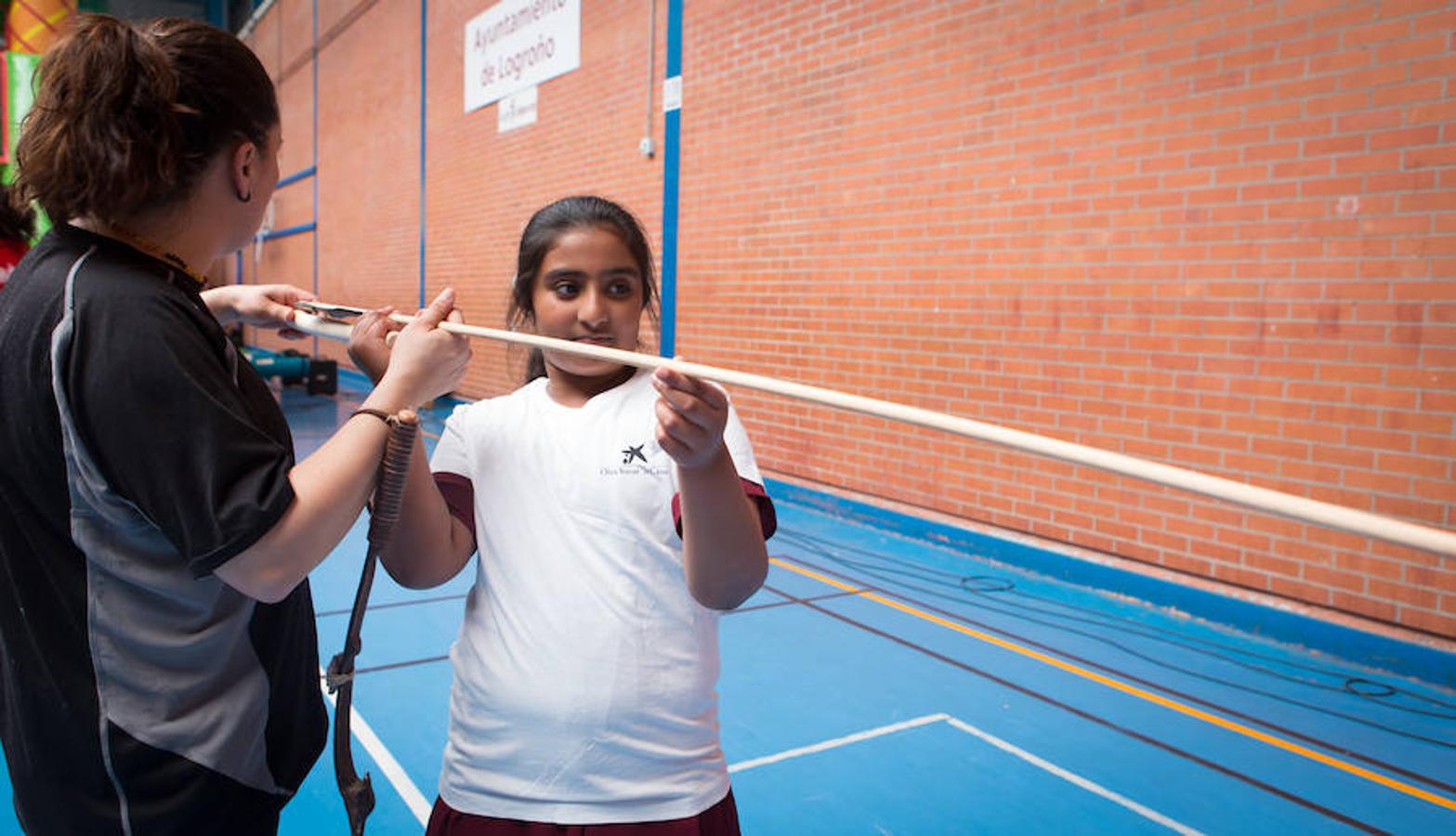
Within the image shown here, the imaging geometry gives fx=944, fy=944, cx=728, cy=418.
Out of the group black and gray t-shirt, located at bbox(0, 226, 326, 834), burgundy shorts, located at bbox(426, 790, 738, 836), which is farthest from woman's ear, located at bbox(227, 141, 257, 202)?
burgundy shorts, located at bbox(426, 790, 738, 836)

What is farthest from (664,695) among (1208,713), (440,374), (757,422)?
(757,422)

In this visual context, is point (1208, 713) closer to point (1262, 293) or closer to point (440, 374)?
point (1262, 293)

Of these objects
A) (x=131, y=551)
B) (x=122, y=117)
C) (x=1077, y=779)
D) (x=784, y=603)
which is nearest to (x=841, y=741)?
(x=1077, y=779)

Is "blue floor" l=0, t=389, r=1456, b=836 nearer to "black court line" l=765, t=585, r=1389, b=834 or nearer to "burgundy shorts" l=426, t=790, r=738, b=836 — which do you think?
"black court line" l=765, t=585, r=1389, b=834

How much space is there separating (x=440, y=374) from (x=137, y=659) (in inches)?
15.8

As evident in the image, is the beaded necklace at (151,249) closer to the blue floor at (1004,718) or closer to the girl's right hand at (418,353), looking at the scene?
the girl's right hand at (418,353)

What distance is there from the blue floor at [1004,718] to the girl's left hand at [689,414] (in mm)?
1320

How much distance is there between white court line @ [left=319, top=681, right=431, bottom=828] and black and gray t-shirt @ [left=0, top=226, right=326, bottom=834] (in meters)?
1.03

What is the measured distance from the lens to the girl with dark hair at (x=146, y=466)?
79 centimetres

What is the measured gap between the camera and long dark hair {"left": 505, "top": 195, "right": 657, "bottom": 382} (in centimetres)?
126

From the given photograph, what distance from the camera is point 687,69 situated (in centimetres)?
559

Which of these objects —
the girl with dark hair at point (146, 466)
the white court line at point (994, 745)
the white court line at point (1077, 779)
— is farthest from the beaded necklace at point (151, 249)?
the white court line at point (1077, 779)

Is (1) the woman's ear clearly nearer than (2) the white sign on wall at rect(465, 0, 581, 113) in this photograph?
Yes

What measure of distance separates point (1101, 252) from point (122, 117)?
11.2ft
